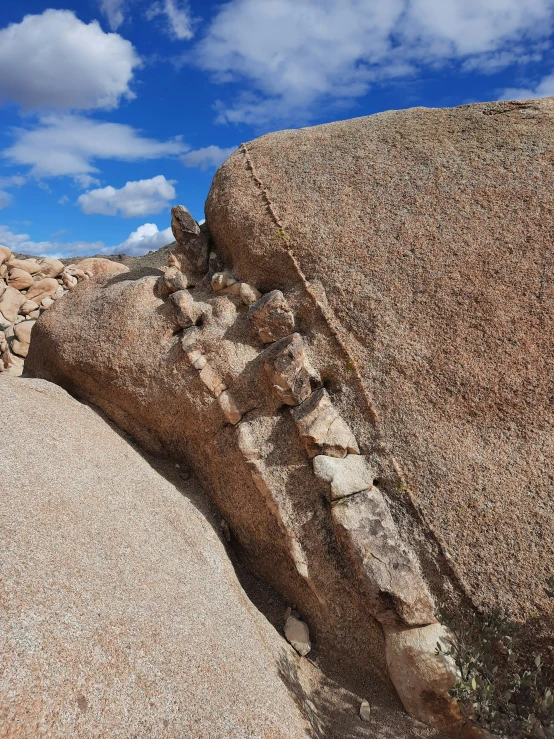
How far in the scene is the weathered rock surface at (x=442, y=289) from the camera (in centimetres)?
452

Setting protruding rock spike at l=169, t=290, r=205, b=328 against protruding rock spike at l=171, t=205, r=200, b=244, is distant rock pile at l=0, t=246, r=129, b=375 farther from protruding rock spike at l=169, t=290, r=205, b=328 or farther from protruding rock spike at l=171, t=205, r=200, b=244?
protruding rock spike at l=169, t=290, r=205, b=328

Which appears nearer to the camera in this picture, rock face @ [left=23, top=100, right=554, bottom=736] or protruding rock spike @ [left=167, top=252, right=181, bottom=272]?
rock face @ [left=23, top=100, right=554, bottom=736]

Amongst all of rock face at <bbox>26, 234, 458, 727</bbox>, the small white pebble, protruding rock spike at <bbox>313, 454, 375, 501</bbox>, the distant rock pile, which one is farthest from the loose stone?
the distant rock pile

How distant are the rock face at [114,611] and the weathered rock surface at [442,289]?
1787 mm

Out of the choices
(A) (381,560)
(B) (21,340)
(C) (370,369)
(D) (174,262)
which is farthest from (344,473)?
(B) (21,340)

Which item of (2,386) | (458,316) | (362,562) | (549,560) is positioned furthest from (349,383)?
(2,386)

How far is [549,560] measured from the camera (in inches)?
167

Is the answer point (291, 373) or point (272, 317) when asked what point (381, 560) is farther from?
point (272, 317)

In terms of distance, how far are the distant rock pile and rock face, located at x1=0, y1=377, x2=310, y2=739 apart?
671cm

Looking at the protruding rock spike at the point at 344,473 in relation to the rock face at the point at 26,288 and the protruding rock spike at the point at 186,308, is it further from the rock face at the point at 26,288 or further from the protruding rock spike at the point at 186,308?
the rock face at the point at 26,288

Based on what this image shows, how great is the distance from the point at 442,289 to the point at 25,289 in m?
12.4

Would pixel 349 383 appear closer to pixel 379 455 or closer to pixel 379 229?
pixel 379 455

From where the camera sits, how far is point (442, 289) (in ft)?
17.3

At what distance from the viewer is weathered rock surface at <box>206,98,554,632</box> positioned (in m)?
4.52
